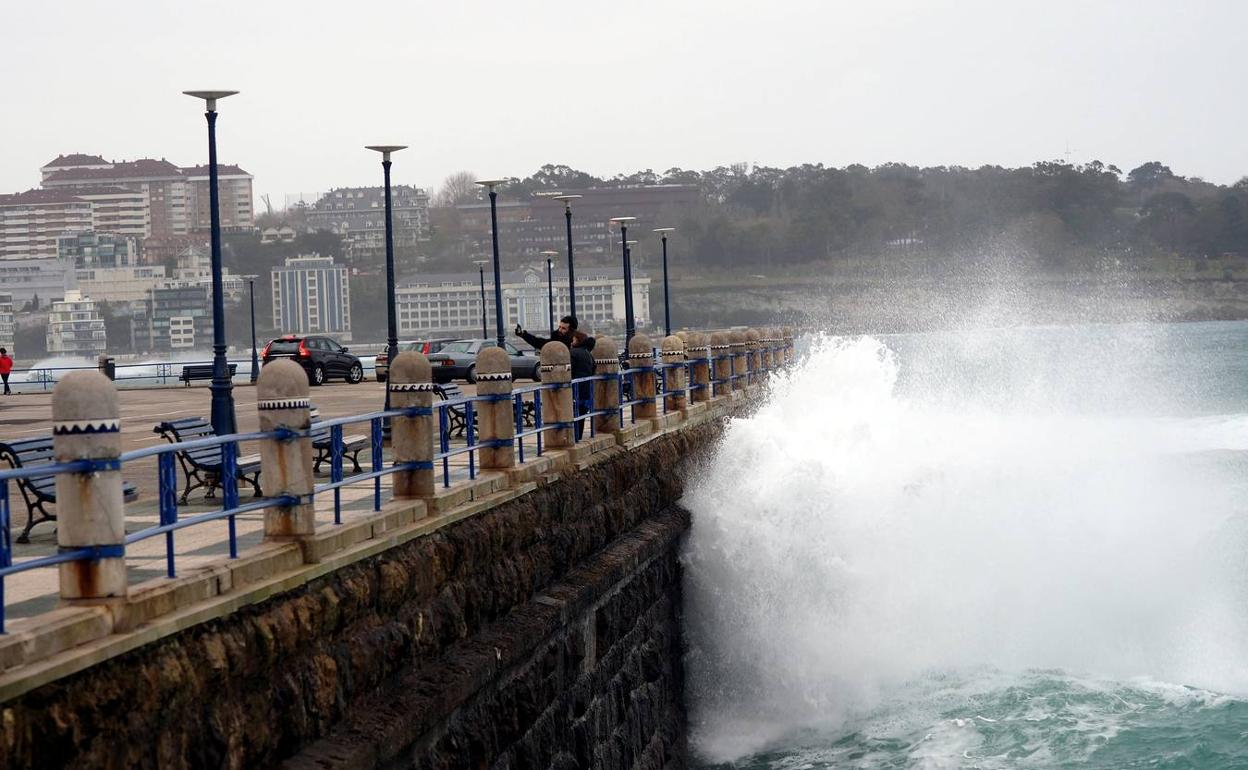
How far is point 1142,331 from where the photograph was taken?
186m

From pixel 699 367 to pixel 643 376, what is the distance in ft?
13.5

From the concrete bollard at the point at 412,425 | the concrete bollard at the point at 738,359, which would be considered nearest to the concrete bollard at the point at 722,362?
the concrete bollard at the point at 738,359

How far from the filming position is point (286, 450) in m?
8.84

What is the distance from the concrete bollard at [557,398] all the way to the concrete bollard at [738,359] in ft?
40.1

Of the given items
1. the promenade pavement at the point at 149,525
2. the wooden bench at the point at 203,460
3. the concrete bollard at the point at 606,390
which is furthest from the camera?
the concrete bollard at the point at 606,390

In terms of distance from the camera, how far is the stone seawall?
680 centimetres

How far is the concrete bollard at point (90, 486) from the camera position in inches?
271

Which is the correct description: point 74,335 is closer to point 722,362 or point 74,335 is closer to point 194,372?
point 194,372

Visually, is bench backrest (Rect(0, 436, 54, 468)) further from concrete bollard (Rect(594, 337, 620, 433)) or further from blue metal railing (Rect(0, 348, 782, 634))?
concrete bollard (Rect(594, 337, 620, 433))

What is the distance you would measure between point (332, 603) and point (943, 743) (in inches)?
358

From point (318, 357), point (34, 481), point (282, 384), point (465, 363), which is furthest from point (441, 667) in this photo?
point (318, 357)

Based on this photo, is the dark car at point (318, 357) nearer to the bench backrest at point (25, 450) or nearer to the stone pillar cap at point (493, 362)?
the stone pillar cap at point (493, 362)

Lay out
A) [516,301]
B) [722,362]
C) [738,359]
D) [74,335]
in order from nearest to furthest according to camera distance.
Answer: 1. [722,362]
2. [738,359]
3. [516,301]
4. [74,335]

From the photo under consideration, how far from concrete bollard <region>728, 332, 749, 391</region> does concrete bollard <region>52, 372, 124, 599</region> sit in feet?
66.8
